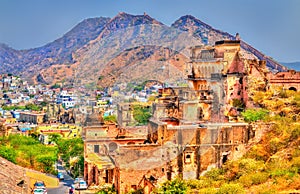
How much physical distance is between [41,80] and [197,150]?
8817 centimetres

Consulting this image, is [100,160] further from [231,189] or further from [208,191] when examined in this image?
[231,189]

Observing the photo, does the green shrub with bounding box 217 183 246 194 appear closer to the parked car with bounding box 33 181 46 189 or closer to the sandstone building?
the sandstone building

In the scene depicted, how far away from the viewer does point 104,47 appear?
107ft

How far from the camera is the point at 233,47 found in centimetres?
2278

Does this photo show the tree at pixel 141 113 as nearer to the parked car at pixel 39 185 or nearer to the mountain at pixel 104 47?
the mountain at pixel 104 47

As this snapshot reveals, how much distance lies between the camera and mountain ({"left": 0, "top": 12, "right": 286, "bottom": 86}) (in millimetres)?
31980

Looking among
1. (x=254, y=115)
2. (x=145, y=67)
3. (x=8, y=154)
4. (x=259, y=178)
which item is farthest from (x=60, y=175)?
(x=145, y=67)

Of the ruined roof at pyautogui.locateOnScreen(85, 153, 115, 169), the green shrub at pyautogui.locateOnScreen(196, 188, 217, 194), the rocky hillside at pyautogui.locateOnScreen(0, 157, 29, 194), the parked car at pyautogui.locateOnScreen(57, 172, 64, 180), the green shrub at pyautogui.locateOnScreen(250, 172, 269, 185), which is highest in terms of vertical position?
the green shrub at pyautogui.locateOnScreen(250, 172, 269, 185)

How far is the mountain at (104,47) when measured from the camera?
31980mm

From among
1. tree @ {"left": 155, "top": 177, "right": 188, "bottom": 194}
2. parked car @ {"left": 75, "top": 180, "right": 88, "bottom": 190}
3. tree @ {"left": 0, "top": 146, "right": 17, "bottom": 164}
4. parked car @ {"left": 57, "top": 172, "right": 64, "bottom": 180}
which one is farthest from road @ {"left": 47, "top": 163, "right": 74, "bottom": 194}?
tree @ {"left": 155, "top": 177, "right": 188, "bottom": 194}

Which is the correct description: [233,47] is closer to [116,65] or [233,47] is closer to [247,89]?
[247,89]

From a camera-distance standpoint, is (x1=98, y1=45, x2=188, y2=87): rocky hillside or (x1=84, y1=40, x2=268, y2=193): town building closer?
(x1=84, y1=40, x2=268, y2=193): town building

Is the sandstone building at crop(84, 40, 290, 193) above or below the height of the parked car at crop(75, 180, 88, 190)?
above

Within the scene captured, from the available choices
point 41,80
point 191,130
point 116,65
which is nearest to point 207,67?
point 191,130
